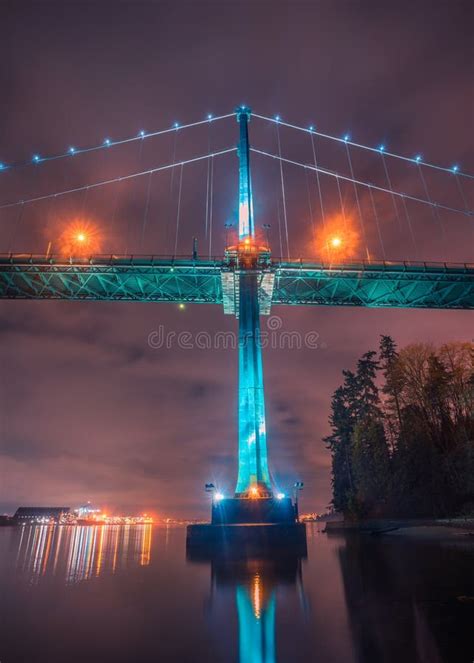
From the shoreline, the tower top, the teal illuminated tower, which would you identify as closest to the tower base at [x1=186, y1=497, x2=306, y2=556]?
the teal illuminated tower

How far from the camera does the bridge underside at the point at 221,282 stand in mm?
33438

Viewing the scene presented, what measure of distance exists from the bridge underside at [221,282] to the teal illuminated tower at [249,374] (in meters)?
1.82

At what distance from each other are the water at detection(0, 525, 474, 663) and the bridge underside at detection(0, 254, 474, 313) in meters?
21.0

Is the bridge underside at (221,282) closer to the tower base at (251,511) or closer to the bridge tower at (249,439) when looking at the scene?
the bridge tower at (249,439)

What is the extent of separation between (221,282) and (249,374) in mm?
11017

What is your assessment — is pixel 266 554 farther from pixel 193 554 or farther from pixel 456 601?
pixel 456 601

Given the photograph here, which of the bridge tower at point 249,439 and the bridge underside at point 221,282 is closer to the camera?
the bridge tower at point 249,439

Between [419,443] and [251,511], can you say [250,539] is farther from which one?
[419,443]

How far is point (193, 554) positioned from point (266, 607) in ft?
41.3

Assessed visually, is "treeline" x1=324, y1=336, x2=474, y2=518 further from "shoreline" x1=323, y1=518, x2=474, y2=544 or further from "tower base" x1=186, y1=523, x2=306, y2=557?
"tower base" x1=186, y1=523, x2=306, y2=557

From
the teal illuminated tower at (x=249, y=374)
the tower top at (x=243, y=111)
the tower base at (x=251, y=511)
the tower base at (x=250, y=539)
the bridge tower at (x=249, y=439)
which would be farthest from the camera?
the tower top at (x=243, y=111)

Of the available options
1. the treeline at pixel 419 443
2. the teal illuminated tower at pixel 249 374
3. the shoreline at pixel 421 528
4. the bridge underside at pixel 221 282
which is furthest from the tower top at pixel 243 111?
the shoreline at pixel 421 528

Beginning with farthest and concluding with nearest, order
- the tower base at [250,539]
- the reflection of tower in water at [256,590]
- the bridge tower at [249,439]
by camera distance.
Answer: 1. the bridge tower at [249,439]
2. the tower base at [250,539]
3. the reflection of tower in water at [256,590]

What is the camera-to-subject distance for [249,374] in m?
25.3
